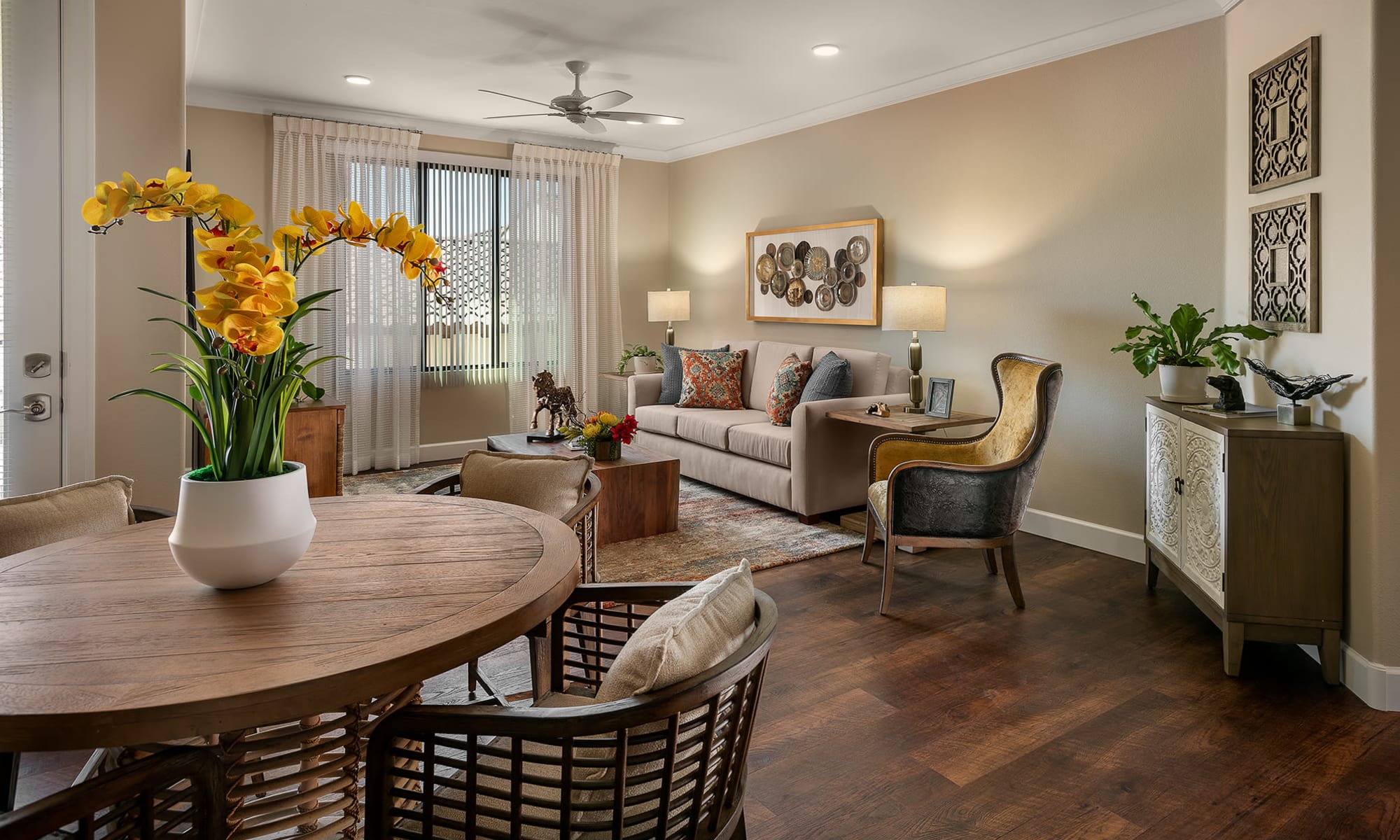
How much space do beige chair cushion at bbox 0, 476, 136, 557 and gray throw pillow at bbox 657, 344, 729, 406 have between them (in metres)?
4.35

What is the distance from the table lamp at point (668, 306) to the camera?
22.4 feet

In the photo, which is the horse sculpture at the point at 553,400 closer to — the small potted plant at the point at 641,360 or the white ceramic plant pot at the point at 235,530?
the small potted plant at the point at 641,360

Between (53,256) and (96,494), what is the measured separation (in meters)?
1.06

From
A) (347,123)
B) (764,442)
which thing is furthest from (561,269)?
(764,442)

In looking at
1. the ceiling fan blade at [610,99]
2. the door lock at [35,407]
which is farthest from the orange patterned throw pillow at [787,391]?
the door lock at [35,407]

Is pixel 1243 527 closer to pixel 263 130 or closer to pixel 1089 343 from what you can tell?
pixel 1089 343

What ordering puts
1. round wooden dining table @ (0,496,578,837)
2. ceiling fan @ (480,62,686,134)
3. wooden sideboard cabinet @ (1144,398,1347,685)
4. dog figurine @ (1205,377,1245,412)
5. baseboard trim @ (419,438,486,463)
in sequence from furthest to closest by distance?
baseboard trim @ (419,438,486,463) < ceiling fan @ (480,62,686,134) < dog figurine @ (1205,377,1245,412) < wooden sideboard cabinet @ (1144,398,1347,685) < round wooden dining table @ (0,496,578,837)

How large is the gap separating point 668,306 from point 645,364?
0.52 m

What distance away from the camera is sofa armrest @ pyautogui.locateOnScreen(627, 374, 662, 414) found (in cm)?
636

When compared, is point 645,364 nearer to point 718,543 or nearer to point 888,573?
point 718,543

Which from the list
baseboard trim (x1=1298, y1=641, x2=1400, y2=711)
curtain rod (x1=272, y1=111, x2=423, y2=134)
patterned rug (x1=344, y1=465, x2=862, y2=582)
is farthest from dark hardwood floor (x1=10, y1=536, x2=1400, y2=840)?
curtain rod (x1=272, y1=111, x2=423, y2=134)

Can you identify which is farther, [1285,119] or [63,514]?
[1285,119]

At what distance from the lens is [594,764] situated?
3.67 ft

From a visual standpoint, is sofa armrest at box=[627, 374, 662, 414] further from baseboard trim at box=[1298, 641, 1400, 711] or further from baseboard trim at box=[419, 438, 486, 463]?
baseboard trim at box=[1298, 641, 1400, 711]
